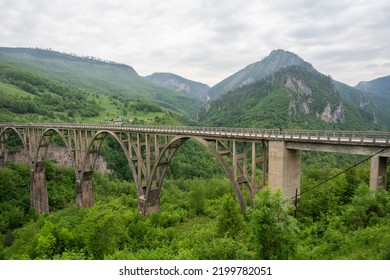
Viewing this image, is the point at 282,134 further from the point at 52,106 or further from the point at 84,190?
the point at 52,106

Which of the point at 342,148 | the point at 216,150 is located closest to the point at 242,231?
the point at 216,150

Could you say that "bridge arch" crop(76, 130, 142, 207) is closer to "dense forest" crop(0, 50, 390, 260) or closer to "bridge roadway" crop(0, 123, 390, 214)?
"bridge roadway" crop(0, 123, 390, 214)

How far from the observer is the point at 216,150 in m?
28.3

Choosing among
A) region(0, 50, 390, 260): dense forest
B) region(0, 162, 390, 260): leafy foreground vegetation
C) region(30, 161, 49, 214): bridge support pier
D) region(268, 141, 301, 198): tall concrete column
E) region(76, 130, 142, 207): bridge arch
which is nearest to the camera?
region(0, 162, 390, 260): leafy foreground vegetation

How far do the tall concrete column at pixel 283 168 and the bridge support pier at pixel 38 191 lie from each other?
48.0 metres

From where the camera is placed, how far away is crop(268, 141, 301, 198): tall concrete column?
2305 cm

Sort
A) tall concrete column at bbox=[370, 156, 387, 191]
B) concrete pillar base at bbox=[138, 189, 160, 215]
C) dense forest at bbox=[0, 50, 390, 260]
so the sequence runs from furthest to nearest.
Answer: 1. concrete pillar base at bbox=[138, 189, 160, 215]
2. tall concrete column at bbox=[370, 156, 387, 191]
3. dense forest at bbox=[0, 50, 390, 260]

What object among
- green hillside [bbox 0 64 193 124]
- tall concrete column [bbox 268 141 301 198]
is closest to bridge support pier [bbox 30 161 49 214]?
green hillside [bbox 0 64 193 124]

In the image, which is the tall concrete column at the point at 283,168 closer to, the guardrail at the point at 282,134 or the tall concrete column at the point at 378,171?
the guardrail at the point at 282,134

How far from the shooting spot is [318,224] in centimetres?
2278

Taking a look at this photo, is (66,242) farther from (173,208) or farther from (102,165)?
(102,165)

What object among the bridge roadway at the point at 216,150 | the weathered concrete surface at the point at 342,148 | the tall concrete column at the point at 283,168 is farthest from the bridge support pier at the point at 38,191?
the weathered concrete surface at the point at 342,148

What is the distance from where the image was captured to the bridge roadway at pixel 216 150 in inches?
796

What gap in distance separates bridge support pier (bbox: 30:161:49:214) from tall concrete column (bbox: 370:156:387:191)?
181 ft
